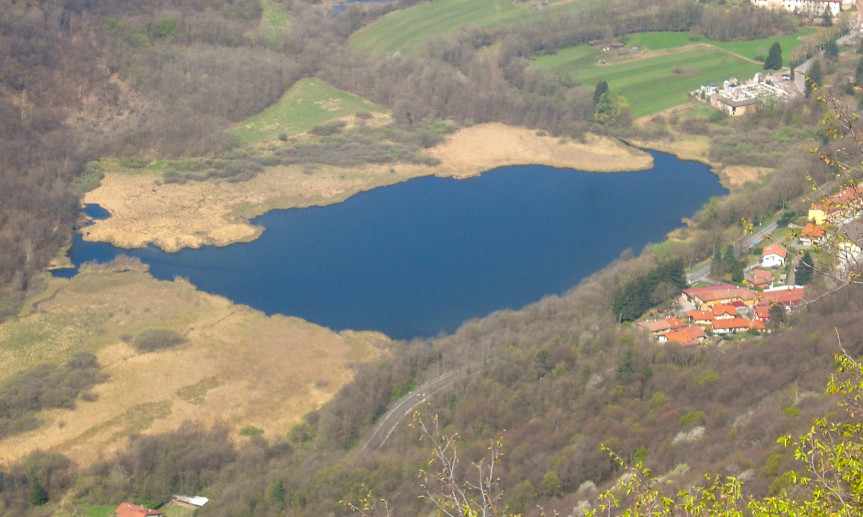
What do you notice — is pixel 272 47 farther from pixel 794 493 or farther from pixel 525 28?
pixel 794 493

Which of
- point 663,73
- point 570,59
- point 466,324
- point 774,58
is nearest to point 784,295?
point 466,324

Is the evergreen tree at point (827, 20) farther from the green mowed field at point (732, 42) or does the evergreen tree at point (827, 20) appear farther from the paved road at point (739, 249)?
the paved road at point (739, 249)

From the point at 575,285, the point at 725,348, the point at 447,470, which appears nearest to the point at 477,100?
Answer: the point at 575,285

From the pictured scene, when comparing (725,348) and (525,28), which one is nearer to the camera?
(725,348)

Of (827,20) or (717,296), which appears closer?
(717,296)

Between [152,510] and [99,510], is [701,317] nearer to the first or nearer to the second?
[152,510]
